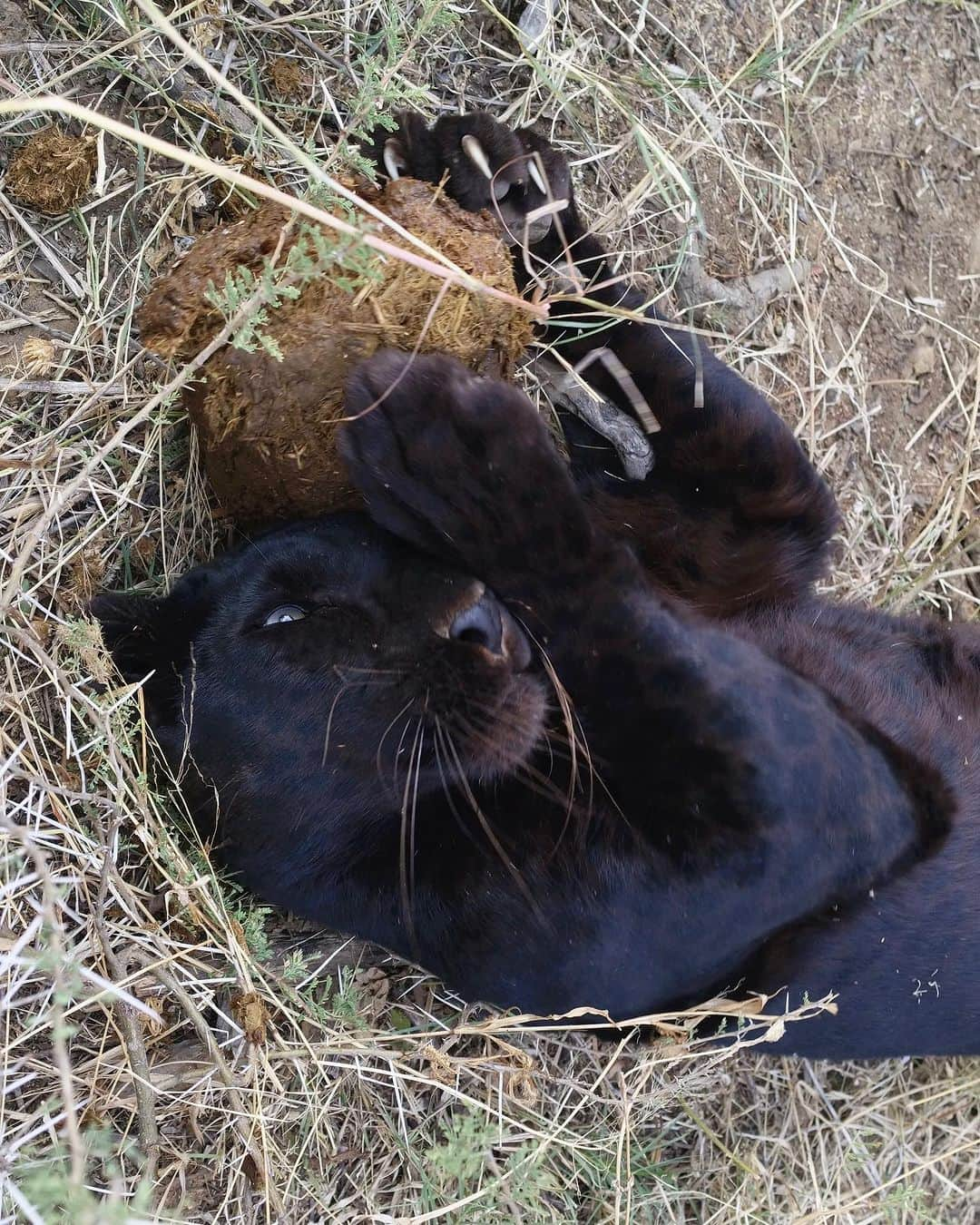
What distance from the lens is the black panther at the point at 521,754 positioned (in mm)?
2033

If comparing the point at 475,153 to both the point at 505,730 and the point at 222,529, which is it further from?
the point at 505,730

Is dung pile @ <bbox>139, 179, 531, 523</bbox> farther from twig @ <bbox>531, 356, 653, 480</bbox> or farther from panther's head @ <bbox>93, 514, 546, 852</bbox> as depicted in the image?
twig @ <bbox>531, 356, 653, 480</bbox>

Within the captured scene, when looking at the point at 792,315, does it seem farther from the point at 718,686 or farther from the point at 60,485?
the point at 60,485

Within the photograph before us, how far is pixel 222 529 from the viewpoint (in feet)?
8.20

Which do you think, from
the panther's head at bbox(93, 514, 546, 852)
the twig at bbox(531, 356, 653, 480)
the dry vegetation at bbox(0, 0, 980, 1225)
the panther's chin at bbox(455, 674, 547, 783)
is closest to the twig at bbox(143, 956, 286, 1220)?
the dry vegetation at bbox(0, 0, 980, 1225)

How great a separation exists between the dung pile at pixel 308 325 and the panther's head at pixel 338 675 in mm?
209

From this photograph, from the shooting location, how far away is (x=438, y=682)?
2.00 m

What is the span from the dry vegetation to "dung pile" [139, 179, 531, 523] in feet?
0.49

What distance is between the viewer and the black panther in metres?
2.03

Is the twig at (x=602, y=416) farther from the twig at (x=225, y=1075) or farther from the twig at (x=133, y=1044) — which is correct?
the twig at (x=225, y=1075)

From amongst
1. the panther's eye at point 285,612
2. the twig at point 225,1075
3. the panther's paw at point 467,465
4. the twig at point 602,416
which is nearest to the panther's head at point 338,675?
the panther's eye at point 285,612

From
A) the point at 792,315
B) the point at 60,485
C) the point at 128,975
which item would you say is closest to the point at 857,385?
the point at 792,315

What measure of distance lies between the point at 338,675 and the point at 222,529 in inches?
25.1

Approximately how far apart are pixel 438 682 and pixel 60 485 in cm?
93
